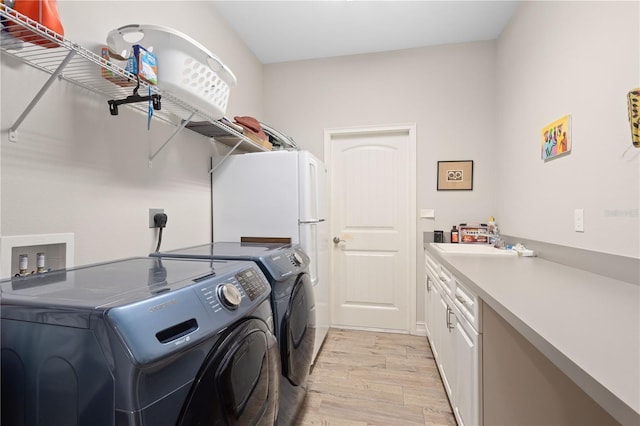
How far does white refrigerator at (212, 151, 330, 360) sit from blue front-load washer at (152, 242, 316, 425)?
0.35 m

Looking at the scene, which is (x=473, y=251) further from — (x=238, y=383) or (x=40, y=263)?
(x=40, y=263)

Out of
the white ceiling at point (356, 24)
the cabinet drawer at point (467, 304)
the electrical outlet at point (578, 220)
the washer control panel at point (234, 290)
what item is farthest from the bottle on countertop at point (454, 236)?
the washer control panel at point (234, 290)

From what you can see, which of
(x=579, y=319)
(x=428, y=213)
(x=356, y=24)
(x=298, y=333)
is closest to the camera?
(x=579, y=319)

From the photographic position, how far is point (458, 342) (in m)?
1.44

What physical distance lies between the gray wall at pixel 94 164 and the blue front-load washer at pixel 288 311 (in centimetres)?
28

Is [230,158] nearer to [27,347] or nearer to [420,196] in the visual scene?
[27,347]

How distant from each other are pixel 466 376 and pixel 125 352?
134cm

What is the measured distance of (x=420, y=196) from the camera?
2.77 metres

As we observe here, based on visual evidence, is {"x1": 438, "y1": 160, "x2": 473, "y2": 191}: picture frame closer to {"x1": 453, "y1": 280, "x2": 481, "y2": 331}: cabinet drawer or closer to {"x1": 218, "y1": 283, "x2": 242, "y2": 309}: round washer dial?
{"x1": 453, "y1": 280, "x2": 481, "y2": 331}: cabinet drawer

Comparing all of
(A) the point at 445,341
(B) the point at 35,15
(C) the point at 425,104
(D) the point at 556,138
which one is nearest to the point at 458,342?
(A) the point at 445,341

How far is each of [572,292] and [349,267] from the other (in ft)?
6.69

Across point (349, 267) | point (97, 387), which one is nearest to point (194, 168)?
point (97, 387)

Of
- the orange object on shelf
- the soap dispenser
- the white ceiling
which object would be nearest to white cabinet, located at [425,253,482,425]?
the soap dispenser

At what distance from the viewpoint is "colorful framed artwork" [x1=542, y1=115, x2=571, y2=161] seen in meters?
1.61
